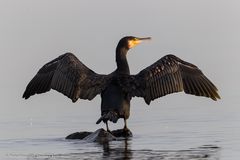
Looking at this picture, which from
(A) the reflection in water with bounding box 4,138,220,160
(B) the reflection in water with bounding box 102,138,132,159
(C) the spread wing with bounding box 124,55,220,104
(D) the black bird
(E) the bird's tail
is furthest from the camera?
(C) the spread wing with bounding box 124,55,220,104

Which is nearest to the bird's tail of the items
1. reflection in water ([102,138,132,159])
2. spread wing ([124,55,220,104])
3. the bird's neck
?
spread wing ([124,55,220,104])

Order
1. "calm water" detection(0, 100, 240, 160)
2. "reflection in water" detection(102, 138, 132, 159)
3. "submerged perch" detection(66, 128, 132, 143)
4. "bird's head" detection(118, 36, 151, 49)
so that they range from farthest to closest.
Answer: "bird's head" detection(118, 36, 151, 49) → "submerged perch" detection(66, 128, 132, 143) → "calm water" detection(0, 100, 240, 160) → "reflection in water" detection(102, 138, 132, 159)

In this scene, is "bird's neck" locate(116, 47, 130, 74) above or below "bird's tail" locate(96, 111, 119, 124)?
above

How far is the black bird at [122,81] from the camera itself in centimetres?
1955

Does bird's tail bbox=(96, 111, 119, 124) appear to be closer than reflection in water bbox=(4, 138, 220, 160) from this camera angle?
No

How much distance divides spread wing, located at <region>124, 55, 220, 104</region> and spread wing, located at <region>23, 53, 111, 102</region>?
0.68 meters

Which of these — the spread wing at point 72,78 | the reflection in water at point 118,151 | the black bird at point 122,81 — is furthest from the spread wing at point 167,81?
the reflection in water at point 118,151

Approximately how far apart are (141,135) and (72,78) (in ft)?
7.03

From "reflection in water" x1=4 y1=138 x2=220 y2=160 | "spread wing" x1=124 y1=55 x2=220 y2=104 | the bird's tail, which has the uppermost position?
"spread wing" x1=124 y1=55 x2=220 y2=104

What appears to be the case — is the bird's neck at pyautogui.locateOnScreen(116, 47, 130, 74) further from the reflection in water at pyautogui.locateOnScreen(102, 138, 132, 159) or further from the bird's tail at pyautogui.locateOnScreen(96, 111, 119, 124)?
the reflection in water at pyautogui.locateOnScreen(102, 138, 132, 159)

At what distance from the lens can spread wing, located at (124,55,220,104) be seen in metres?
19.9

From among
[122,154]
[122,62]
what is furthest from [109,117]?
[122,154]

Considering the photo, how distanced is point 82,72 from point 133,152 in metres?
4.57

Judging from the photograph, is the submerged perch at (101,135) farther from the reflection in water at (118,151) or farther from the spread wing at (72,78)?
the spread wing at (72,78)
